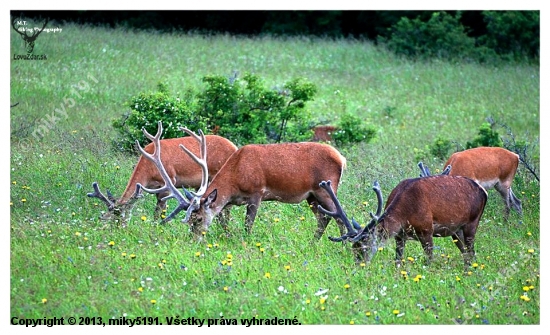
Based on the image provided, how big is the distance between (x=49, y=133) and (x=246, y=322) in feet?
25.8

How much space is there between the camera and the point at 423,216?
26.8ft

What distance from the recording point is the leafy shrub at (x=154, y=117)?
12.4 meters

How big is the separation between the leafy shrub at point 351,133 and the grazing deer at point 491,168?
339 centimetres

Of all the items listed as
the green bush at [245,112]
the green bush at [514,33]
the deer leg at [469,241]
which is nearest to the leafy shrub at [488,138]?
the green bush at [245,112]

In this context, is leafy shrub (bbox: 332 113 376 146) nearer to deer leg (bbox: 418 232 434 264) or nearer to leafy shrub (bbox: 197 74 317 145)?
leafy shrub (bbox: 197 74 317 145)

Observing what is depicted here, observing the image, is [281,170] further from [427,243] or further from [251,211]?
[427,243]

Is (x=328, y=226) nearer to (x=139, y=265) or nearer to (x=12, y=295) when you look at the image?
(x=139, y=265)

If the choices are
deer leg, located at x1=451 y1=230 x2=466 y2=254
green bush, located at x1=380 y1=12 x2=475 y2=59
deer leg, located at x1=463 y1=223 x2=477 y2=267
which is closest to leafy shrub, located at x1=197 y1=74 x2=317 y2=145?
deer leg, located at x1=451 y1=230 x2=466 y2=254

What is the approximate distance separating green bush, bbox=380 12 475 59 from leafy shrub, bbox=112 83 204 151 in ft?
41.6

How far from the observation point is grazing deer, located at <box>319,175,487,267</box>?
8039 mm

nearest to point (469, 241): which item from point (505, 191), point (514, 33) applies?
point (505, 191)

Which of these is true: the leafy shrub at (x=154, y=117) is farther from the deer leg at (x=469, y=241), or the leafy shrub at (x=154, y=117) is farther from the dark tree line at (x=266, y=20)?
the dark tree line at (x=266, y=20)

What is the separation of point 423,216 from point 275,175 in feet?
6.14

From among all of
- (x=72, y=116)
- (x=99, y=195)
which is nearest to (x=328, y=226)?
(x=99, y=195)
